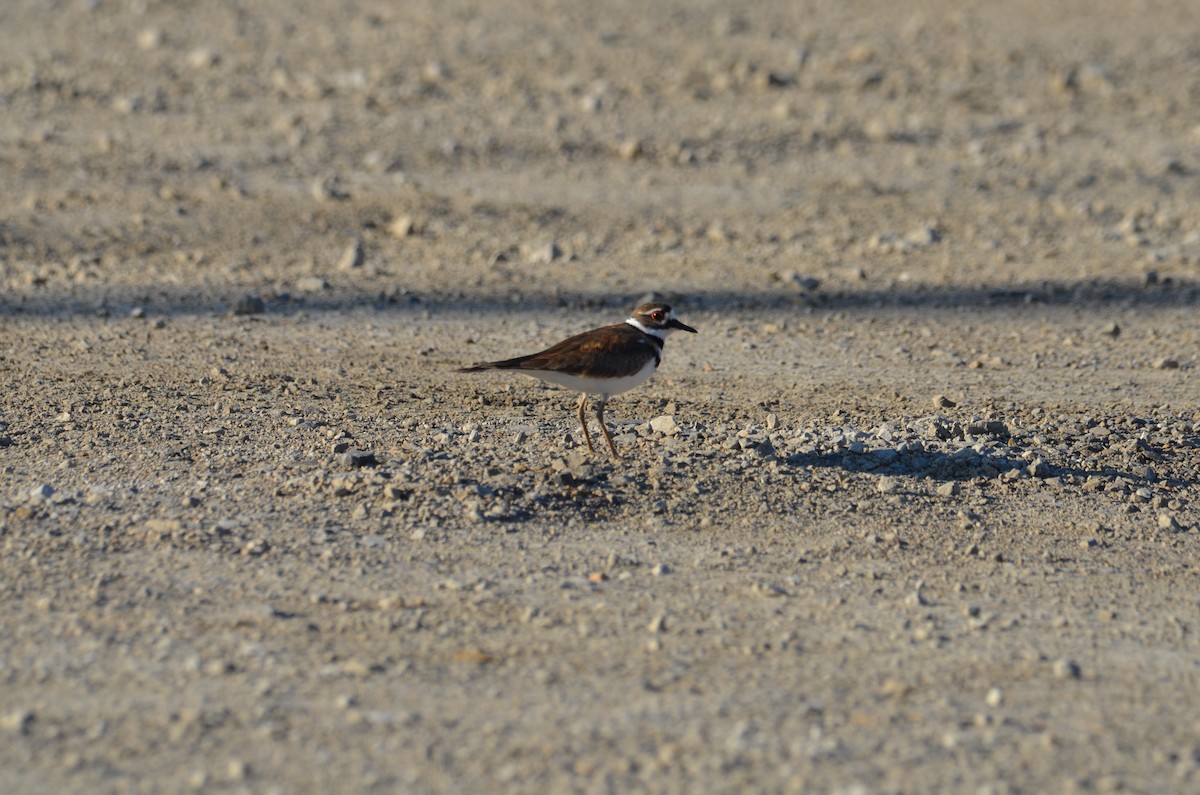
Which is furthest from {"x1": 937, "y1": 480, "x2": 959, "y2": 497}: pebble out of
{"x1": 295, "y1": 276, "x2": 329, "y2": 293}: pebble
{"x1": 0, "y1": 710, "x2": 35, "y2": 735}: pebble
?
{"x1": 295, "y1": 276, "x2": 329, "y2": 293}: pebble

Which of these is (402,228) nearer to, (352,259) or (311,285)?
(352,259)

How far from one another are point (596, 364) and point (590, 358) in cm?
4

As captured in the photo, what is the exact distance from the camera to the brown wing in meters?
7.35

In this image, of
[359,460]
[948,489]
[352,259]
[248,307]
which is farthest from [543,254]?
[948,489]

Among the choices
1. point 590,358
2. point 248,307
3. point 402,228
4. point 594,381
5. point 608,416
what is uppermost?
Result: point 590,358

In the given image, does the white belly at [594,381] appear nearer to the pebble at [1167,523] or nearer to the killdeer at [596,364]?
the killdeer at [596,364]

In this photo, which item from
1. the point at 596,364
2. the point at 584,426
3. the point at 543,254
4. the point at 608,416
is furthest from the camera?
the point at 543,254

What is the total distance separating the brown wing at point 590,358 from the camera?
24.1 ft

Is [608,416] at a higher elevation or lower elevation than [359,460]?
lower

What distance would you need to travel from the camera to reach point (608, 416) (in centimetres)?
831

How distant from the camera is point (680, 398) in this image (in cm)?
864

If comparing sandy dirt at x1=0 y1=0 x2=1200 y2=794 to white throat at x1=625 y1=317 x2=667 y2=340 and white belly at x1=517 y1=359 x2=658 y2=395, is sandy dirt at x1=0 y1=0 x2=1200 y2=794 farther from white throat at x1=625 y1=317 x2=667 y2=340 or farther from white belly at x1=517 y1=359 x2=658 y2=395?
white throat at x1=625 y1=317 x2=667 y2=340

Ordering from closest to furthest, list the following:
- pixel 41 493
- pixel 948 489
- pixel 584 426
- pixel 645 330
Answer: pixel 41 493, pixel 948 489, pixel 584 426, pixel 645 330

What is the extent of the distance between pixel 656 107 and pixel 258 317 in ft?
20.1
